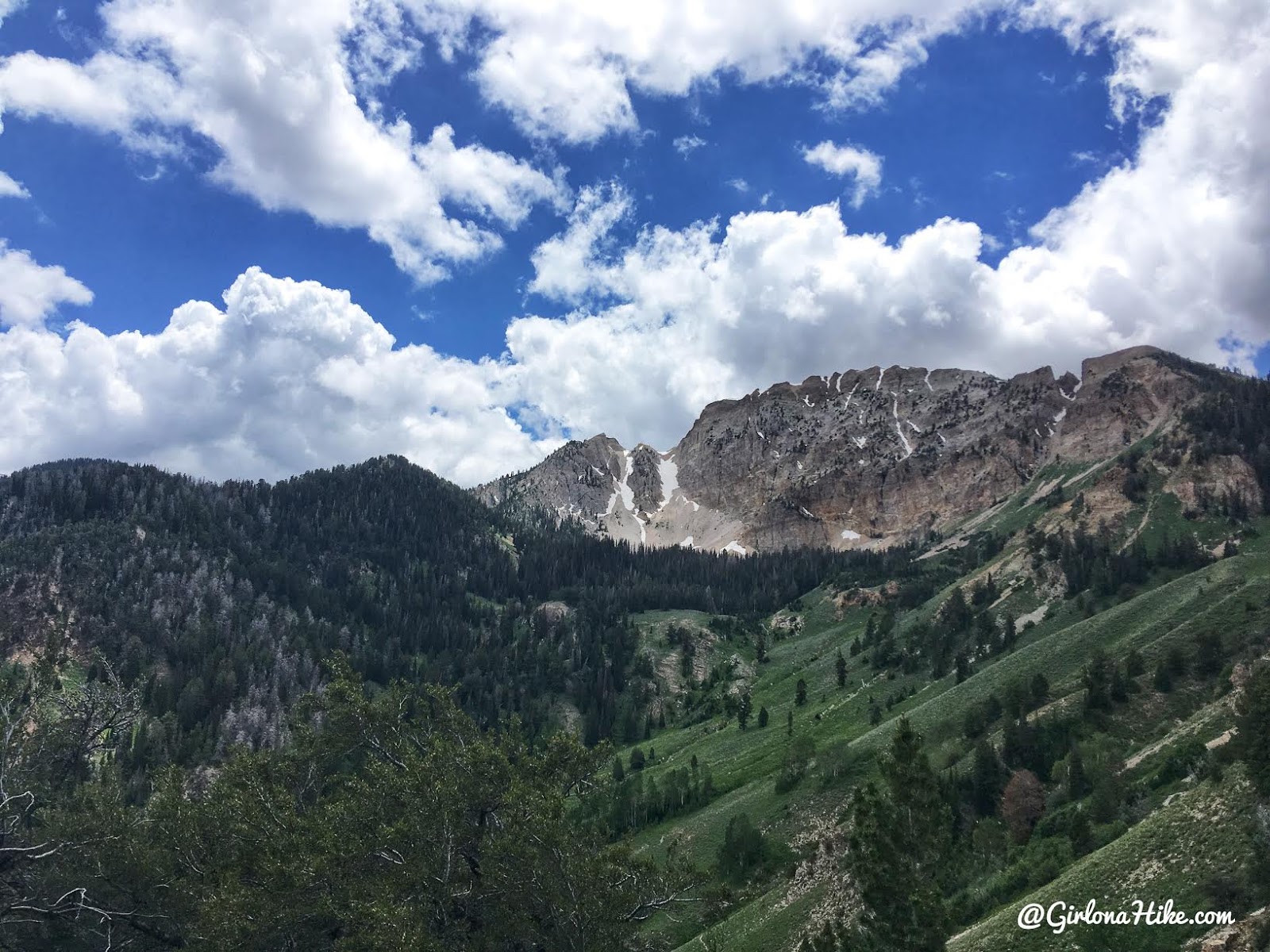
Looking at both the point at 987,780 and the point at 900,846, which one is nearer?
the point at 900,846

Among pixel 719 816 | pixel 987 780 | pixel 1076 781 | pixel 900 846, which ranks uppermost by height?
pixel 900 846

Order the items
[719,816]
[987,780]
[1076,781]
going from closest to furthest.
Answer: [1076,781] < [987,780] < [719,816]

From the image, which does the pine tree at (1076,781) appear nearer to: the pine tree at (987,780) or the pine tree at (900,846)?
the pine tree at (987,780)

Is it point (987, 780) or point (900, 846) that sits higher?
point (900, 846)

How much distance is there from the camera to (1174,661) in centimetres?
6350

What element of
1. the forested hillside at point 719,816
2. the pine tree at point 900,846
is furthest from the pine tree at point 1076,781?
the pine tree at point 900,846

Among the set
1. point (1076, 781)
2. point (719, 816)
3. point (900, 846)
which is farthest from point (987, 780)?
point (719, 816)

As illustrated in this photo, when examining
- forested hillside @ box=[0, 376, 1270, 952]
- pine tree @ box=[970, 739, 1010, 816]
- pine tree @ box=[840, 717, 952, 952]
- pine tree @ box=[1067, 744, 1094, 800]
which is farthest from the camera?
pine tree @ box=[970, 739, 1010, 816]

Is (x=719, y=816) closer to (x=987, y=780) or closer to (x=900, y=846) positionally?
(x=987, y=780)

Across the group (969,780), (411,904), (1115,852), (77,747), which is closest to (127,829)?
(77,747)

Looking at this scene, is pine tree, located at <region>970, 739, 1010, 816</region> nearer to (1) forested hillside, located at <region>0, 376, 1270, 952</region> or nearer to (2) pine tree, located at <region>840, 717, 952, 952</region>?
(1) forested hillside, located at <region>0, 376, 1270, 952</region>

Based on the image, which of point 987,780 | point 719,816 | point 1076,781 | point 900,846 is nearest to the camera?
point 900,846

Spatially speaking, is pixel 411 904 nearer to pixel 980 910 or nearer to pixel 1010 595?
pixel 980 910

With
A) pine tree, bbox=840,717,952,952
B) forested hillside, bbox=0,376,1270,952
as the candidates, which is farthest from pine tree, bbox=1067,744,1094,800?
pine tree, bbox=840,717,952,952
